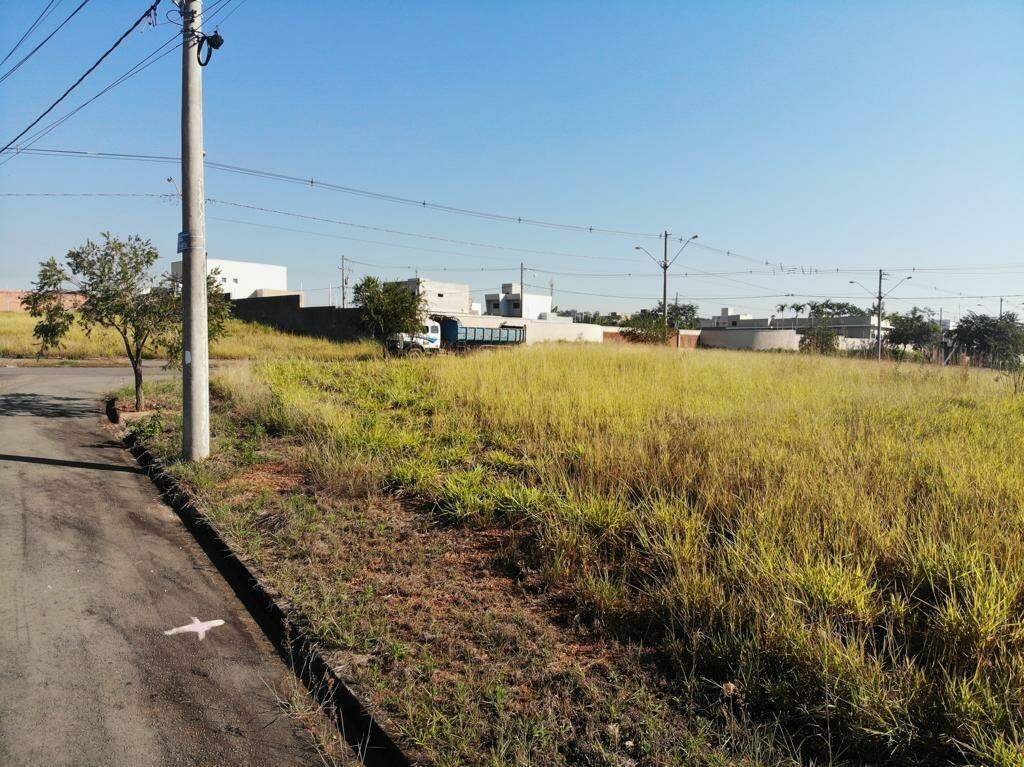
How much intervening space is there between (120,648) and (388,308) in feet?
96.8

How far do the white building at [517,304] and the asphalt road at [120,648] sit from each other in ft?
247

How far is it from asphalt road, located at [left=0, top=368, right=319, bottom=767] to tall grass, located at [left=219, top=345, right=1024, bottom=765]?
1874mm

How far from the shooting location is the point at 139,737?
3100 millimetres

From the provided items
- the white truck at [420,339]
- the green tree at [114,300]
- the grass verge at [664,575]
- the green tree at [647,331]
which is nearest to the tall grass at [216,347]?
the white truck at [420,339]

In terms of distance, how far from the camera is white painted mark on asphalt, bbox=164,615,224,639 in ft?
13.7

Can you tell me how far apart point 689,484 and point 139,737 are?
428 centimetres

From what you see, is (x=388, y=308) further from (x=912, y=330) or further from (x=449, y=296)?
(x=912, y=330)

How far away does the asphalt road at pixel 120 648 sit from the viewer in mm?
3061

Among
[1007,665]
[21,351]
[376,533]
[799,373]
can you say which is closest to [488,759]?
[1007,665]

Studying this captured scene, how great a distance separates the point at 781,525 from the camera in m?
4.42

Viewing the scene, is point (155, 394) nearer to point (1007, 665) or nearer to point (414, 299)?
point (1007, 665)

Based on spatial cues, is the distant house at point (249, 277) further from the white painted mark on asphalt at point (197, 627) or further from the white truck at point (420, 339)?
the white painted mark on asphalt at point (197, 627)

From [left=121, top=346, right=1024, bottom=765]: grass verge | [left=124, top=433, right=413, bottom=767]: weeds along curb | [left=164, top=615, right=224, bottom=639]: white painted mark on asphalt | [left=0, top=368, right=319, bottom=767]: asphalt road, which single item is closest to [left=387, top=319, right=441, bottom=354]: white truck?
[left=121, top=346, right=1024, bottom=765]: grass verge

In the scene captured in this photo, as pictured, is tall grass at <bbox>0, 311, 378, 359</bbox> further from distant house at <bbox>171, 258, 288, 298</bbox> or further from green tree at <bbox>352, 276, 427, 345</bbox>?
distant house at <bbox>171, 258, 288, 298</bbox>
